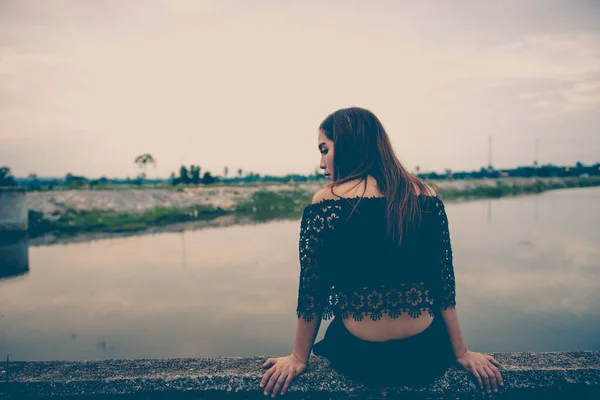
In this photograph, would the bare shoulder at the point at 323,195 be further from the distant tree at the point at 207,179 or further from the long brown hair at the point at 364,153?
the distant tree at the point at 207,179

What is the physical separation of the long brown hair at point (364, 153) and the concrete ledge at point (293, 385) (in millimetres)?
638

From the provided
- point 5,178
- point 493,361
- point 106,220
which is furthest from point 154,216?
point 493,361

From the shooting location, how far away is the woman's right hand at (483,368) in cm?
148

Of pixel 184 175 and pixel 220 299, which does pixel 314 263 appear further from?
pixel 184 175

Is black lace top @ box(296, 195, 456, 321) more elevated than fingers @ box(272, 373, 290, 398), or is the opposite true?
black lace top @ box(296, 195, 456, 321)

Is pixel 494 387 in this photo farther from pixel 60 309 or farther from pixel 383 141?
pixel 60 309

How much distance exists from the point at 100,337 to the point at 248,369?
5.11 meters

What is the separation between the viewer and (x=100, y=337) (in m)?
5.78

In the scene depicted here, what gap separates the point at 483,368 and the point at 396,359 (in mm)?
359

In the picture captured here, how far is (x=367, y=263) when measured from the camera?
148cm

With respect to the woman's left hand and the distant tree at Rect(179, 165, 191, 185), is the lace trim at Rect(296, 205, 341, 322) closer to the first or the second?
the woman's left hand

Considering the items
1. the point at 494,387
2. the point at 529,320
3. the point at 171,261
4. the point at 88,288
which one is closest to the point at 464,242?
the point at 529,320

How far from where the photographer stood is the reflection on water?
9.57m

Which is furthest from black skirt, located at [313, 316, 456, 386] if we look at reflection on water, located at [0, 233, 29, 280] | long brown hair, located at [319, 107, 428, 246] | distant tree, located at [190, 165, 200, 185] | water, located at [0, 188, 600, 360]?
distant tree, located at [190, 165, 200, 185]
